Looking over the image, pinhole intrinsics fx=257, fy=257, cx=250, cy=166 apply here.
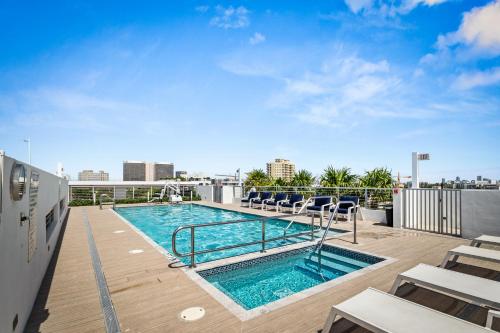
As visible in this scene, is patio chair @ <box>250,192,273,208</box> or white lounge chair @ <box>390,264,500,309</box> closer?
white lounge chair @ <box>390,264,500,309</box>

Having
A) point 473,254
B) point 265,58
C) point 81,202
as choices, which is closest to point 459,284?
point 473,254

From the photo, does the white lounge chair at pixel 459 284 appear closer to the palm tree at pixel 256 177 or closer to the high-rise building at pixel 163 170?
the palm tree at pixel 256 177

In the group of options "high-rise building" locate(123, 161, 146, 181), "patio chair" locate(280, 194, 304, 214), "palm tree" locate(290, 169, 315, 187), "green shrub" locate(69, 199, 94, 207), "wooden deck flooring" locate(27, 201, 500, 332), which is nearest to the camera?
"wooden deck flooring" locate(27, 201, 500, 332)

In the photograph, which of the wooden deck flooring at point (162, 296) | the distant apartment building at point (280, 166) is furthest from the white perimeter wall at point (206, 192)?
the distant apartment building at point (280, 166)

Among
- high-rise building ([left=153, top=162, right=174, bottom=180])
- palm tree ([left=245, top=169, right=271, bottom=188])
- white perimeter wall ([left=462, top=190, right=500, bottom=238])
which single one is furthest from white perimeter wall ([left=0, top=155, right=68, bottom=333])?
high-rise building ([left=153, top=162, right=174, bottom=180])

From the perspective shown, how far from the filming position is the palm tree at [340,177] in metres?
12.8

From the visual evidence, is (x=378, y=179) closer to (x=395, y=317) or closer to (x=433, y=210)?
(x=433, y=210)

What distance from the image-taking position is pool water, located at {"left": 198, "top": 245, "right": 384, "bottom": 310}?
3963 mm

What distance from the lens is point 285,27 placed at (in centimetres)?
916

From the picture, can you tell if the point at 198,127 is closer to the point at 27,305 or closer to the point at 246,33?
the point at 246,33

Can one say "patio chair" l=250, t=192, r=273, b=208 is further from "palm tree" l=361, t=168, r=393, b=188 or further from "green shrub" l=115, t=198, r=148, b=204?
"green shrub" l=115, t=198, r=148, b=204

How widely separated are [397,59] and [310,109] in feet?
18.0

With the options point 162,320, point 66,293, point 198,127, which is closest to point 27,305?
point 66,293

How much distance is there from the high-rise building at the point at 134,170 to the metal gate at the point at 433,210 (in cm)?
8808
